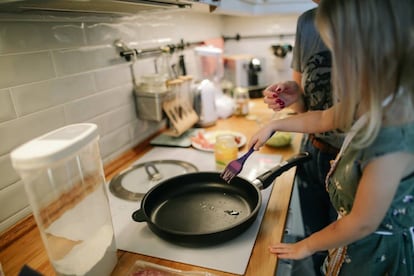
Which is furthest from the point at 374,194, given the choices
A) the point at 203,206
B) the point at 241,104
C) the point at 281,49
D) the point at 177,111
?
the point at 281,49

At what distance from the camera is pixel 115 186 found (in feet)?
3.22

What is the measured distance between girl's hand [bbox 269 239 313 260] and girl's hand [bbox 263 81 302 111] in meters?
0.48

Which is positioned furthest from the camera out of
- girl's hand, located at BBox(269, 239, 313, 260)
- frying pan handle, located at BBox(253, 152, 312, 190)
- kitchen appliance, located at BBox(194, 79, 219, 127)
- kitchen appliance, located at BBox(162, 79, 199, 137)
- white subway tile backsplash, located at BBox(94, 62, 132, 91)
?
kitchen appliance, located at BBox(194, 79, 219, 127)

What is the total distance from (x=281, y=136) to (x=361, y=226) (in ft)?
2.24

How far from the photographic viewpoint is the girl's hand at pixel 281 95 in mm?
1021

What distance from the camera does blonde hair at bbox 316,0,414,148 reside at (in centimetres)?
51

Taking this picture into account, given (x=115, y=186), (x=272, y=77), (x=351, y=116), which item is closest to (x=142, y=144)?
(x=115, y=186)

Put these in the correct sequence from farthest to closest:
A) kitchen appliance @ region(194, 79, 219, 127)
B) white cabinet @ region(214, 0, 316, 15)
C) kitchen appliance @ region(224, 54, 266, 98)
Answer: kitchen appliance @ region(224, 54, 266, 98), white cabinet @ region(214, 0, 316, 15), kitchen appliance @ region(194, 79, 219, 127)

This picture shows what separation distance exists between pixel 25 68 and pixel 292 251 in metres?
0.76

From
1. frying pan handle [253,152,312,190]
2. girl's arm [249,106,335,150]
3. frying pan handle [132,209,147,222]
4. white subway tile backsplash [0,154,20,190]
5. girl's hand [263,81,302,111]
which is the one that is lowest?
frying pan handle [132,209,147,222]

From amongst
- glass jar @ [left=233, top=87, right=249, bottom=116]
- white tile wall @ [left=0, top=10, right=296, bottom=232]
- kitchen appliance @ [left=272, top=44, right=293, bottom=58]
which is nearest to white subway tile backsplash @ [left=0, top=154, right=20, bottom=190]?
white tile wall @ [left=0, top=10, right=296, bottom=232]

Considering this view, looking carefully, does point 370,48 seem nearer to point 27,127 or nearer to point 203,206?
point 203,206

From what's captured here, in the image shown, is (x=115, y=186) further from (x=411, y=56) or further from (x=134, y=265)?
(x=411, y=56)

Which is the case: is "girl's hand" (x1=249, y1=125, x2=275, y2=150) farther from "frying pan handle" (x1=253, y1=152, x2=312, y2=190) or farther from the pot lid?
the pot lid
